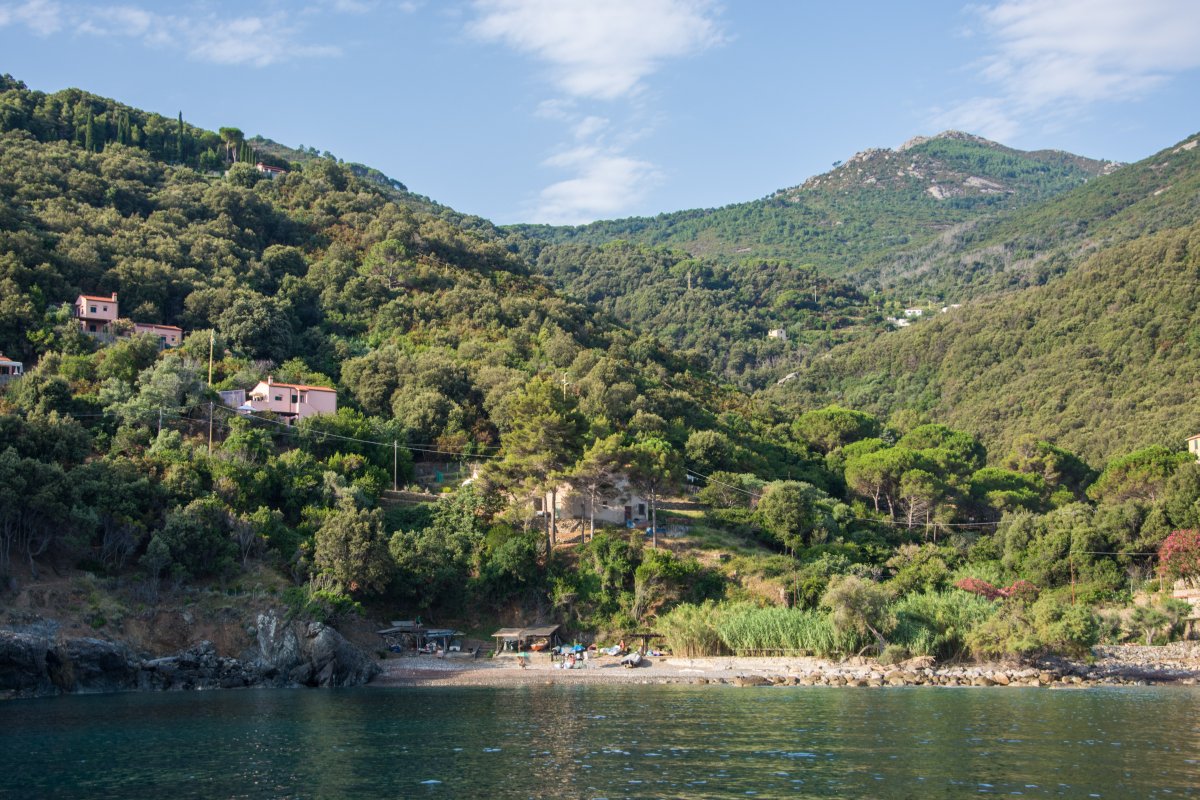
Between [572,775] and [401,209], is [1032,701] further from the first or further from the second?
[401,209]

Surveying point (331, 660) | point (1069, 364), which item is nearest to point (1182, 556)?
point (331, 660)

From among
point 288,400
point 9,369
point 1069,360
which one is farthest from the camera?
point 1069,360

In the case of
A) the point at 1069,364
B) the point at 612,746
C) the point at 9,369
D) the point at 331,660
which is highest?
the point at 1069,364

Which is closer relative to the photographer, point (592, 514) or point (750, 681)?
point (750, 681)

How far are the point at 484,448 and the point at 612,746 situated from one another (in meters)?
39.4

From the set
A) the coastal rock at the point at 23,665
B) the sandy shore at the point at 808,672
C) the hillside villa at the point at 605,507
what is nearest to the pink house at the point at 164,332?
the hillside villa at the point at 605,507

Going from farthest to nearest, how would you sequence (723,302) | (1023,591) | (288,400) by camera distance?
(723,302)
(288,400)
(1023,591)

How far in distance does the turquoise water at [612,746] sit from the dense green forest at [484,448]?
10.3 meters

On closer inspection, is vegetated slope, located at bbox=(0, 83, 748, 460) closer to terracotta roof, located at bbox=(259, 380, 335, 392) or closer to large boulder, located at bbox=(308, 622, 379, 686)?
terracotta roof, located at bbox=(259, 380, 335, 392)

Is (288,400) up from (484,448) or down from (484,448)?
up

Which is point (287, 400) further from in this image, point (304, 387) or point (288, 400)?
point (304, 387)

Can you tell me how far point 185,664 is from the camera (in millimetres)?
41594

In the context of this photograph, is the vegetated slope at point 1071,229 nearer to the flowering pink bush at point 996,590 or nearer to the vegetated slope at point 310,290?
the vegetated slope at point 310,290

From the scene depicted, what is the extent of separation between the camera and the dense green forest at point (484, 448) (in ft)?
154
